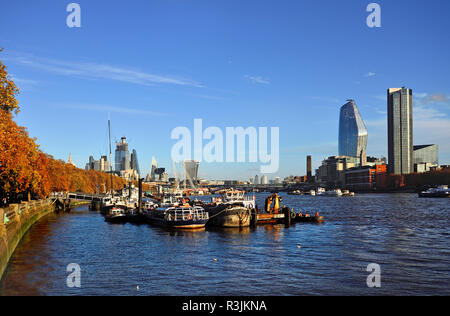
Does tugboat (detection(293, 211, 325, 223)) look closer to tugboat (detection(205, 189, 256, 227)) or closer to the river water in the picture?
tugboat (detection(205, 189, 256, 227))

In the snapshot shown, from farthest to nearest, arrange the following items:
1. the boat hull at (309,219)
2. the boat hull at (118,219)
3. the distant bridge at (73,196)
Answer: the distant bridge at (73,196) → the boat hull at (118,219) → the boat hull at (309,219)

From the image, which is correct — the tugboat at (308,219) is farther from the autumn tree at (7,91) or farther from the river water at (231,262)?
the autumn tree at (7,91)

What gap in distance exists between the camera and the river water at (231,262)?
27203mm

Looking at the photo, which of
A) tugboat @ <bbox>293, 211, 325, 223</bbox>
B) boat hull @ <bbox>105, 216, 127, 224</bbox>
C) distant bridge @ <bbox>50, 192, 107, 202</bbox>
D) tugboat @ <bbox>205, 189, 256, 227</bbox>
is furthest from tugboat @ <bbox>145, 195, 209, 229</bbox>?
distant bridge @ <bbox>50, 192, 107, 202</bbox>

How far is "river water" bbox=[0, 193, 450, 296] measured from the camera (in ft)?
89.2

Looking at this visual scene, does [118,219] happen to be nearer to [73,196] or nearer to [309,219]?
[309,219]

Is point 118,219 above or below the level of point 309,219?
below

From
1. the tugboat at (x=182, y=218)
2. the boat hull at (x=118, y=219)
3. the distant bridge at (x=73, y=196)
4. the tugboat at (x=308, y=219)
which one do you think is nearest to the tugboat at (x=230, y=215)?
the tugboat at (x=182, y=218)

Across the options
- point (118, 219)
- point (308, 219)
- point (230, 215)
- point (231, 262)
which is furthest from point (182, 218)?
point (231, 262)

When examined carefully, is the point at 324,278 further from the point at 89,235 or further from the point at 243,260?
the point at 89,235

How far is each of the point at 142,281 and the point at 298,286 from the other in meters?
9.80

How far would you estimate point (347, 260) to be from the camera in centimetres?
3662

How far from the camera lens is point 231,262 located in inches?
1407
